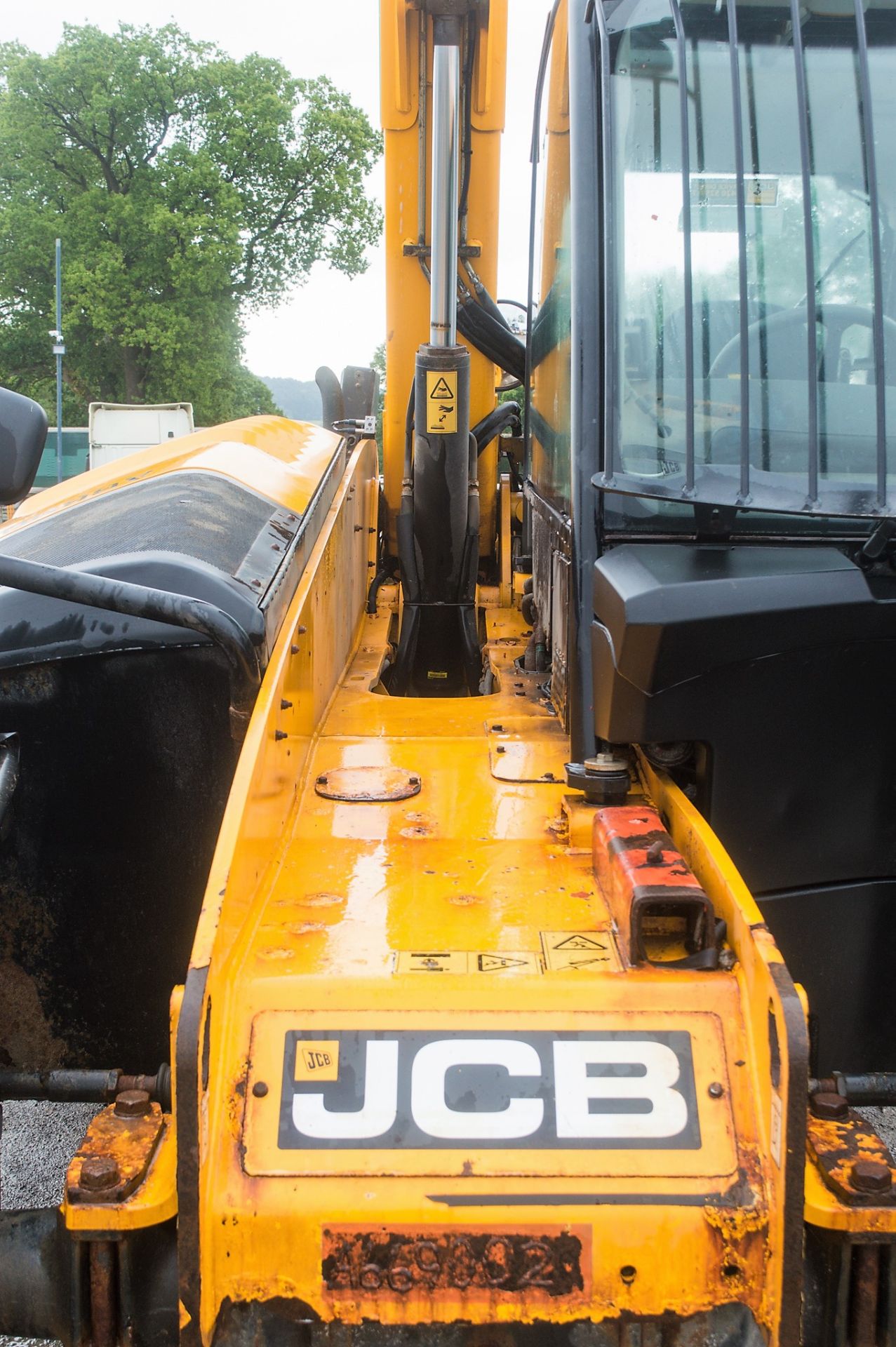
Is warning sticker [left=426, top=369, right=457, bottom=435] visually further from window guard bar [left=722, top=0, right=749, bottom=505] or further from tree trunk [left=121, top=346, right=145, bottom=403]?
tree trunk [left=121, top=346, right=145, bottom=403]

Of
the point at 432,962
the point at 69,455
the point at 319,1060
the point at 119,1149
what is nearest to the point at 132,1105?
the point at 119,1149

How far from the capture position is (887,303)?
2084 mm

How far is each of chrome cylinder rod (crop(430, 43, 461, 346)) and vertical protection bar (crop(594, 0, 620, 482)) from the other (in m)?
0.81

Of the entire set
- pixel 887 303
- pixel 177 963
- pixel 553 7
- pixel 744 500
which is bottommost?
pixel 177 963

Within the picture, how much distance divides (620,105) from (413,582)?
7.47ft

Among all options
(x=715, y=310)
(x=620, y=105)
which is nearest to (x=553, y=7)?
(x=620, y=105)

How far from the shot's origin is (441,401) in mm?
3758

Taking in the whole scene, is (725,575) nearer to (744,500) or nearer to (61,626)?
(744,500)

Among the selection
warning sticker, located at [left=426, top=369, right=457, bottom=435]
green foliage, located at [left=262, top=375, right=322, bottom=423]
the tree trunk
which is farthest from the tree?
green foliage, located at [left=262, top=375, right=322, bottom=423]

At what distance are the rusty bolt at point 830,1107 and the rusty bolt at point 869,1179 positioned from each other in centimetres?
14

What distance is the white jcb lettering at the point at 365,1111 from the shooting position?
160 cm

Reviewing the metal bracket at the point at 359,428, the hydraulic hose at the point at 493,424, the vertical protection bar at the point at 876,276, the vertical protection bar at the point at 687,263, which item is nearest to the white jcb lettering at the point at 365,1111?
the vertical protection bar at the point at 687,263

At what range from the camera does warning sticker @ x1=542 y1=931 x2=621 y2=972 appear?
1.77 metres

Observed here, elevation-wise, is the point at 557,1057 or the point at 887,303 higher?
the point at 887,303
